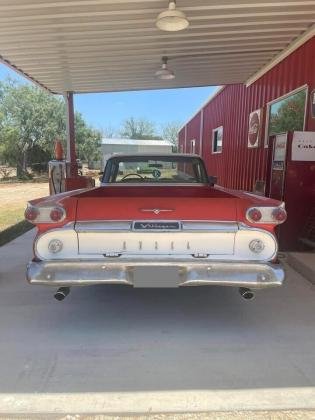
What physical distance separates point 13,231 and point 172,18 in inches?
208

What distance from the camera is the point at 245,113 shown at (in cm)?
1120

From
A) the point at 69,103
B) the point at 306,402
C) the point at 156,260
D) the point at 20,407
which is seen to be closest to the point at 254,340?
the point at 306,402

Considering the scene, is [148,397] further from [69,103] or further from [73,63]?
[69,103]

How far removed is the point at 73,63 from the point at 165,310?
649 centimetres

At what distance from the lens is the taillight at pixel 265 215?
3.30m

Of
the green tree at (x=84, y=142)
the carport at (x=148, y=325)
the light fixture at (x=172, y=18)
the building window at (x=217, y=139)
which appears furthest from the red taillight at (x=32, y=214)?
the green tree at (x=84, y=142)

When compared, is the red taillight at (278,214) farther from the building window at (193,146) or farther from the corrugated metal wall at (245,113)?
the building window at (193,146)

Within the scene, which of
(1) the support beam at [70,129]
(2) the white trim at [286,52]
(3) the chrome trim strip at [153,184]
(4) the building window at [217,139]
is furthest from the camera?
(4) the building window at [217,139]

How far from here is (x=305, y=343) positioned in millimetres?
3340

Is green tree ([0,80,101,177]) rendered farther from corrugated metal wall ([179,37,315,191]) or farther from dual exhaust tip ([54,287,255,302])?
dual exhaust tip ([54,287,255,302])

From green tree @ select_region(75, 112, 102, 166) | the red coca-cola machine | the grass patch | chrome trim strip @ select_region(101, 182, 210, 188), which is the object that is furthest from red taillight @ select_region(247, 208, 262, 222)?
green tree @ select_region(75, 112, 102, 166)

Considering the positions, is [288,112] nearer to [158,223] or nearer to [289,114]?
[289,114]

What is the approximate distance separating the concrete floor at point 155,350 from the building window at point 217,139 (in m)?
10.4

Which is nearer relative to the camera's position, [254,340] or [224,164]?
[254,340]
